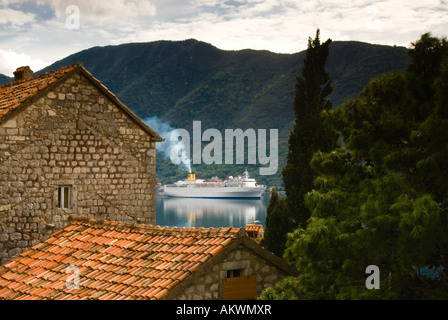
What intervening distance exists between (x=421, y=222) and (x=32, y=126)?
9.05 meters

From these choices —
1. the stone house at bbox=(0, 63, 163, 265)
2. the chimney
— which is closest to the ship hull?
the chimney

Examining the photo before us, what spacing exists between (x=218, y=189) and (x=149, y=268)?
6199 inches

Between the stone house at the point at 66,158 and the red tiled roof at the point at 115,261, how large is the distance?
163cm

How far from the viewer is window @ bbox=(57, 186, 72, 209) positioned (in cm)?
1439

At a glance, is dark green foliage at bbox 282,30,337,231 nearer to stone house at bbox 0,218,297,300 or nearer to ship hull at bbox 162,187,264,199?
stone house at bbox 0,218,297,300

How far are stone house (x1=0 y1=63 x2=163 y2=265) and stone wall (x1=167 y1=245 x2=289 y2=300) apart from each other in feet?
19.4

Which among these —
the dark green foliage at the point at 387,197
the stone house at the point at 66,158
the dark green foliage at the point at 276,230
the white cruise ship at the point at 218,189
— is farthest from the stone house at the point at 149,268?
the white cruise ship at the point at 218,189

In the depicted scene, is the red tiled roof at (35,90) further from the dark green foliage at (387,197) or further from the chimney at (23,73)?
the dark green foliage at (387,197)

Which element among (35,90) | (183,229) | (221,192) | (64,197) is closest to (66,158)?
(64,197)

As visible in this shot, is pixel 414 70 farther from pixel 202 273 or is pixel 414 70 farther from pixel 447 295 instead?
pixel 202 273

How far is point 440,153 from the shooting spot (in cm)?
950

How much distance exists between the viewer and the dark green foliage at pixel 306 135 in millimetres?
22312

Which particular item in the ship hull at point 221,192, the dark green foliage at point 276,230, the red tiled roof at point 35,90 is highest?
the red tiled roof at point 35,90
